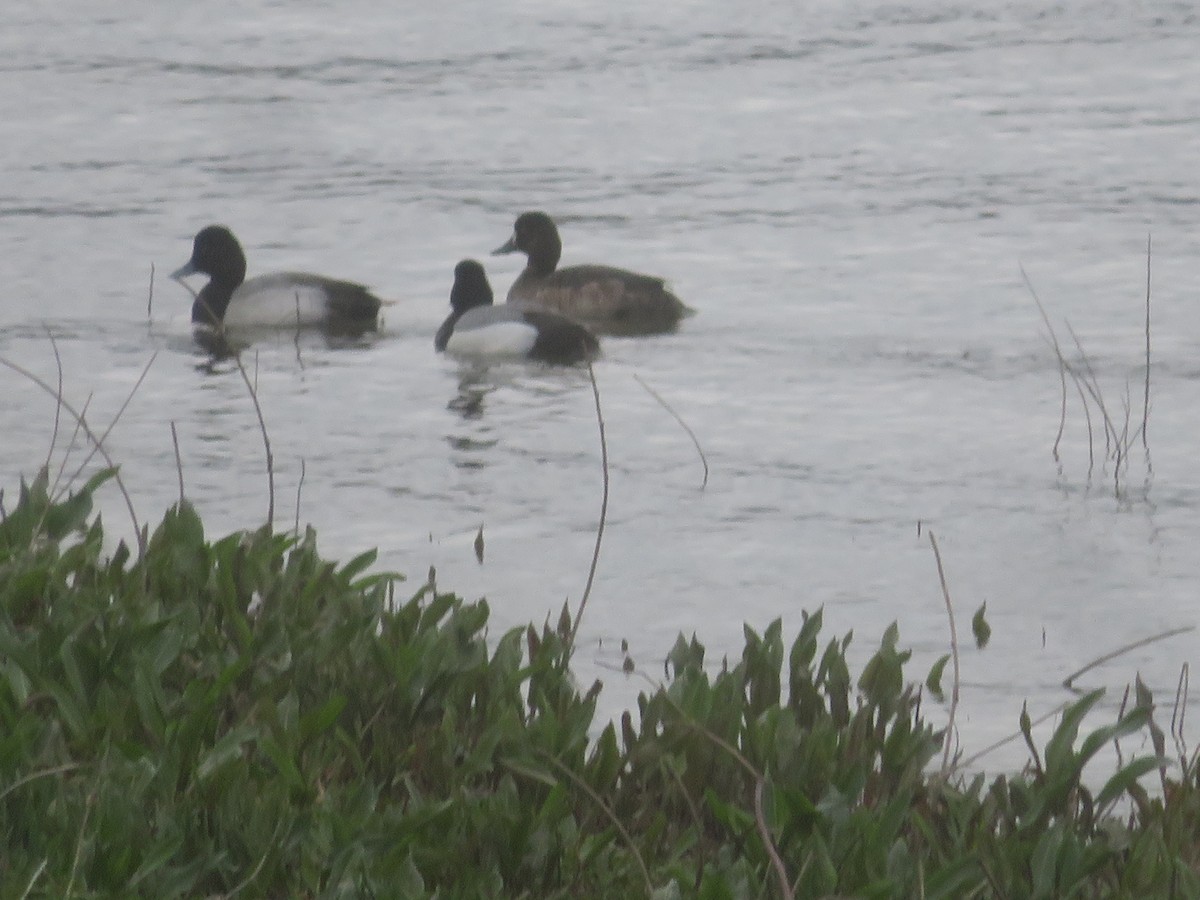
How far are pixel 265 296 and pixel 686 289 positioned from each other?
8.78 feet

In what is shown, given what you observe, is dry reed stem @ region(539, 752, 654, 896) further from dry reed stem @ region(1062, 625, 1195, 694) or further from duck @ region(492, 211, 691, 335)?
duck @ region(492, 211, 691, 335)

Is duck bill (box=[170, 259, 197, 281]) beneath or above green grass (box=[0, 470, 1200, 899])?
beneath

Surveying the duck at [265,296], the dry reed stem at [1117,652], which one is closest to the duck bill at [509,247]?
the duck at [265,296]

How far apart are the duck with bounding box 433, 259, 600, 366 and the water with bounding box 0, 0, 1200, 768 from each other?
18 centimetres

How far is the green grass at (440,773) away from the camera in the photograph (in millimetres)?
4141

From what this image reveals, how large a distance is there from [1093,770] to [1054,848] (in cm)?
222

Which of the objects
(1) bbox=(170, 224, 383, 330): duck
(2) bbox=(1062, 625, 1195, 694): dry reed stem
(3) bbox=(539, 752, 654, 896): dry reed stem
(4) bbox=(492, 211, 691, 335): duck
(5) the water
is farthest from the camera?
(4) bbox=(492, 211, 691, 335): duck

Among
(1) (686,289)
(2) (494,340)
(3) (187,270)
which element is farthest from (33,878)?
(1) (686,289)

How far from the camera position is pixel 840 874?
4195 millimetres

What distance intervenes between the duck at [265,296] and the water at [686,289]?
0.72ft

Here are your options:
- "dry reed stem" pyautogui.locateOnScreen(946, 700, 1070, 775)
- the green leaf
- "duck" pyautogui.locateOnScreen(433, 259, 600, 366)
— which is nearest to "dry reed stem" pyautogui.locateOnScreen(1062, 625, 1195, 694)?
"dry reed stem" pyautogui.locateOnScreen(946, 700, 1070, 775)

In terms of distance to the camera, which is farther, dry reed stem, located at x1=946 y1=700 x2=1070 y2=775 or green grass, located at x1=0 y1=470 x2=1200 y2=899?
dry reed stem, located at x1=946 y1=700 x2=1070 y2=775

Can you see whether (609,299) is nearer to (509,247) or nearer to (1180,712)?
(509,247)

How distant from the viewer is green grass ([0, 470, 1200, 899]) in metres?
4.14
